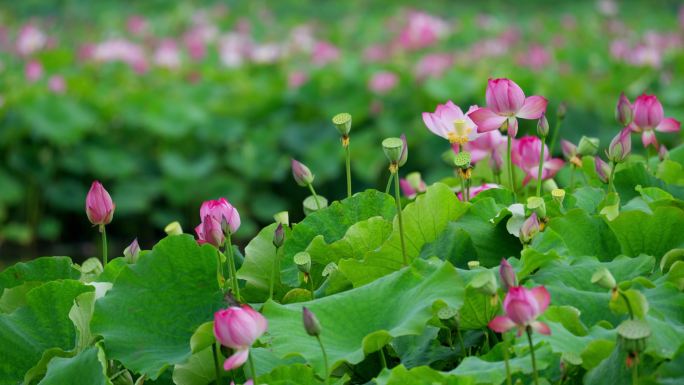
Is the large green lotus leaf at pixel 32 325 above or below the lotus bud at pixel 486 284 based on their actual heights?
below

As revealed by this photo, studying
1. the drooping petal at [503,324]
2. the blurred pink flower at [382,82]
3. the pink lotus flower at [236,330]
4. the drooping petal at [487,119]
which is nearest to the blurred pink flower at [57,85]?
the blurred pink flower at [382,82]

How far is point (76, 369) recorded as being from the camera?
3.57ft

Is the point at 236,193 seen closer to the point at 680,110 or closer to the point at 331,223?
the point at 680,110

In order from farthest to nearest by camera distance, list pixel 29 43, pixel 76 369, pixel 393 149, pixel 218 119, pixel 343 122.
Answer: pixel 29 43, pixel 218 119, pixel 343 122, pixel 393 149, pixel 76 369

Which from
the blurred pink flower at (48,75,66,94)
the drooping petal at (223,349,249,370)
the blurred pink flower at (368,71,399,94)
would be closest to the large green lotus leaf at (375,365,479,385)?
the drooping petal at (223,349,249,370)

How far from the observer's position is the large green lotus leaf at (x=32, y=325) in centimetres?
120

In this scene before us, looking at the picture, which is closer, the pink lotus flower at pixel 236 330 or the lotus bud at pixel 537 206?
the pink lotus flower at pixel 236 330

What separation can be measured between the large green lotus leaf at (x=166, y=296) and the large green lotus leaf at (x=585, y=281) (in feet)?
1.22

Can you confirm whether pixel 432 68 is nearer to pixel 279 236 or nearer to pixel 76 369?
pixel 279 236

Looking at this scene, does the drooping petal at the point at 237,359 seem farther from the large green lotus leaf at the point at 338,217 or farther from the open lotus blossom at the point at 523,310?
the large green lotus leaf at the point at 338,217

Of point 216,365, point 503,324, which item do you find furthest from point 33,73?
point 503,324

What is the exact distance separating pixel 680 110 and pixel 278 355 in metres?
4.11

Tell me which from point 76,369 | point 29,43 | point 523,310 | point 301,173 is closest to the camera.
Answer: point 523,310

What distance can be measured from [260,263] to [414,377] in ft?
1.20
